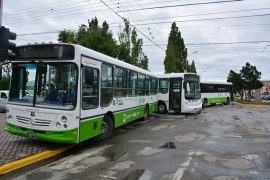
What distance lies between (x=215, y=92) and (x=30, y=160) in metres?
28.4

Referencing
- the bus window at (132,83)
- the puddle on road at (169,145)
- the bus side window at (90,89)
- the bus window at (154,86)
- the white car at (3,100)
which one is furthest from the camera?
the white car at (3,100)

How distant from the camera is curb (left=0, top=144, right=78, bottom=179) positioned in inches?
229

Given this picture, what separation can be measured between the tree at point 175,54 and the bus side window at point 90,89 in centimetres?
3186

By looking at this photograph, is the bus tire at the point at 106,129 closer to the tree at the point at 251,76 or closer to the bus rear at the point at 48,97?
the bus rear at the point at 48,97

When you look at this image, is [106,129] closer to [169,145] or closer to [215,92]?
[169,145]

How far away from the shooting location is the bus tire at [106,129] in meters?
9.46

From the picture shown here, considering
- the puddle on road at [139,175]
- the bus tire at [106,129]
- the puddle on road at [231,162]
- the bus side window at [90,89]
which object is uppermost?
the bus side window at [90,89]

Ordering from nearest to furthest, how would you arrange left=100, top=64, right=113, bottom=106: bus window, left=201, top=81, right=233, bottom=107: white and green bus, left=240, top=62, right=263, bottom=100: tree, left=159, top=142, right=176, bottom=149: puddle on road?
left=159, top=142, right=176, bottom=149: puddle on road
left=100, top=64, right=113, bottom=106: bus window
left=201, top=81, right=233, bottom=107: white and green bus
left=240, top=62, right=263, bottom=100: tree

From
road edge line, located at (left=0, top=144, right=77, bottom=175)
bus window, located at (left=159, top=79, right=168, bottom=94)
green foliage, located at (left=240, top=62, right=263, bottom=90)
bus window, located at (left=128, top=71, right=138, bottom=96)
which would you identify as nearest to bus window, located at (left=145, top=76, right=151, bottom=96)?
bus window, located at (left=128, top=71, right=138, bottom=96)

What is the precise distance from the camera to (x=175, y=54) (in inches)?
1673

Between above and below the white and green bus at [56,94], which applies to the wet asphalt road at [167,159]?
below

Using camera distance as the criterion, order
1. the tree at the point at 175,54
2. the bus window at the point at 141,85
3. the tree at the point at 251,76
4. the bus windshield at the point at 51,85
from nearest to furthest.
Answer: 1. the bus windshield at the point at 51,85
2. the bus window at the point at 141,85
3. the tree at the point at 175,54
4. the tree at the point at 251,76

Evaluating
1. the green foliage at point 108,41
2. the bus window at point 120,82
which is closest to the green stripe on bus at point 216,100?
the green foliage at point 108,41

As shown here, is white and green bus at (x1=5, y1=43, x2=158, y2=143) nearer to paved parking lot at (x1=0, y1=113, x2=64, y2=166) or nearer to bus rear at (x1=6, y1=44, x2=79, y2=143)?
bus rear at (x1=6, y1=44, x2=79, y2=143)
